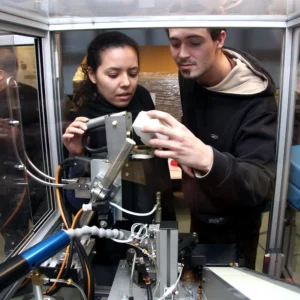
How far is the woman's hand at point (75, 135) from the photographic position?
95 cm

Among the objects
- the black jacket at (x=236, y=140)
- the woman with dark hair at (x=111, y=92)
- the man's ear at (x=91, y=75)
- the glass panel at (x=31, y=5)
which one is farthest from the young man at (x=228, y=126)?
the glass panel at (x=31, y=5)

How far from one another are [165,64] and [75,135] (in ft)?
1.54

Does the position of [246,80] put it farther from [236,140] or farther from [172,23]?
[172,23]

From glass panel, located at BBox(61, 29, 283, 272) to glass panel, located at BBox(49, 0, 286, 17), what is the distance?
0.06 meters

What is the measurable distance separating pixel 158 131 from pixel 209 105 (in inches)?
18.2

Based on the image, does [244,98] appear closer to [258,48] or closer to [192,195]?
[258,48]

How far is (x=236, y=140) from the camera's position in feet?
3.35

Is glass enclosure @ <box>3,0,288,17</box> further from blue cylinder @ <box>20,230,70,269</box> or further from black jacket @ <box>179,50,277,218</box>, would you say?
blue cylinder @ <box>20,230,70,269</box>

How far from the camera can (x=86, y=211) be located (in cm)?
83

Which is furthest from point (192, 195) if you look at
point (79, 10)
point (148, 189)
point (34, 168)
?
point (79, 10)

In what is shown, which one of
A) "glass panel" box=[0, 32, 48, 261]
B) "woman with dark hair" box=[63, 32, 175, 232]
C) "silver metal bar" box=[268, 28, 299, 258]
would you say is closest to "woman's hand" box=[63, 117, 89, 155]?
"woman with dark hair" box=[63, 32, 175, 232]

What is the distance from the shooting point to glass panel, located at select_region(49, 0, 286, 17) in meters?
1.05

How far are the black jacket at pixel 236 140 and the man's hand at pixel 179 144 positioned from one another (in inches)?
3.1

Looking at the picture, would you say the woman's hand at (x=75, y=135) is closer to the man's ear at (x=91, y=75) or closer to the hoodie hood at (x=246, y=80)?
the man's ear at (x=91, y=75)
